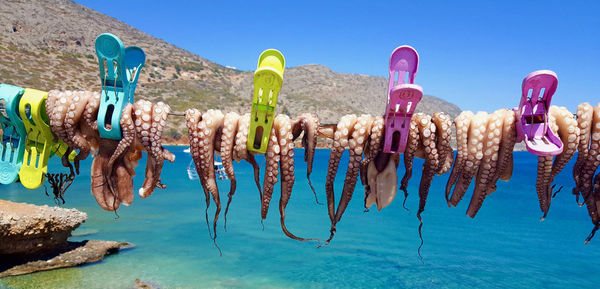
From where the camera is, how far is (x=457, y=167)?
2.48 meters

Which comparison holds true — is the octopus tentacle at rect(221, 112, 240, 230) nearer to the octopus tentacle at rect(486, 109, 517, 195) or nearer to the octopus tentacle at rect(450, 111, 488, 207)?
the octopus tentacle at rect(450, 111, 488, 207)

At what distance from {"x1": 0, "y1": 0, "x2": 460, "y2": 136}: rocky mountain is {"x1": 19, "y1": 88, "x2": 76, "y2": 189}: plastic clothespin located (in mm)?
40434

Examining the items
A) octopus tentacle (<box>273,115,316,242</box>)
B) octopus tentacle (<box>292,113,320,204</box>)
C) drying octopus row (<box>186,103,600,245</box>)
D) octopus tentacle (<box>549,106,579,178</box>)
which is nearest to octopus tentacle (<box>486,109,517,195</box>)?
drying octopus row (<box>186,103,600,245</box>)

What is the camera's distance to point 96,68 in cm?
5628

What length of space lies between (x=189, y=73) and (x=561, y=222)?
6115cm

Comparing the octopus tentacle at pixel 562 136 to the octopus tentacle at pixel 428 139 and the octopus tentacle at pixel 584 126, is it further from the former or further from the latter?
the octopus tentacle at pixel 428 139

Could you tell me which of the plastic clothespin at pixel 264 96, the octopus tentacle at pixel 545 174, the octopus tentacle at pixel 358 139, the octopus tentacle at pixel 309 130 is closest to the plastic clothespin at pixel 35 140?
the plastic clothespin at pixel 264 96

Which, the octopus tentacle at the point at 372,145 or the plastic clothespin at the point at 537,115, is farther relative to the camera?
the octopus tentacle at the point at 372,145

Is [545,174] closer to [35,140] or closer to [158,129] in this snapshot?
[158,129]

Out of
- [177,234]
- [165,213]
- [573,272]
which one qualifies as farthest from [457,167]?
[165,213]

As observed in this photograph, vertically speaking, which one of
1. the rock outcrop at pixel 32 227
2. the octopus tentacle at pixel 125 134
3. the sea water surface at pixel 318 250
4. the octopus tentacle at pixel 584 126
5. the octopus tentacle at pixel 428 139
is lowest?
the sea water surface at pixel 318 250

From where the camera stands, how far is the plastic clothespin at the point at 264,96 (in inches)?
87.4

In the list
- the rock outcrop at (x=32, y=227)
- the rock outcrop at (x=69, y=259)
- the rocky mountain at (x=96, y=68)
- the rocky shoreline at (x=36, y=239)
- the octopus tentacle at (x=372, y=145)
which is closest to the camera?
the octopus tentacle at (x=372, y=145)

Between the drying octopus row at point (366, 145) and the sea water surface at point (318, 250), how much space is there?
787 cm
